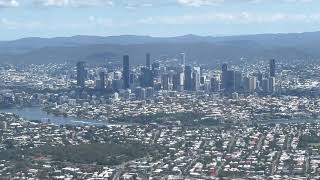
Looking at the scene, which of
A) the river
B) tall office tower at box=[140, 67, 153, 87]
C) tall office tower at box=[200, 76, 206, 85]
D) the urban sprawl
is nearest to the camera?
the urban sprawl

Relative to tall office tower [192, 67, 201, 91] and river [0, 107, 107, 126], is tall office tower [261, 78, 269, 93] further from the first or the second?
river [0, 107, 107, 126]

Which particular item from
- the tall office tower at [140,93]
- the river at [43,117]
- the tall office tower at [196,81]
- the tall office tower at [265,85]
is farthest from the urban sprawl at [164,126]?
the river at [43,117]

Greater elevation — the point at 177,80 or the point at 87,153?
the point at 87,153

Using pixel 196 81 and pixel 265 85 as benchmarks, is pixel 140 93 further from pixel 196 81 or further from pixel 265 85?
pixel 265 85

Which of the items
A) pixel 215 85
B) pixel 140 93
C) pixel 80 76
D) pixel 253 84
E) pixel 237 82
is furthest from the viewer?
pixel 80 76

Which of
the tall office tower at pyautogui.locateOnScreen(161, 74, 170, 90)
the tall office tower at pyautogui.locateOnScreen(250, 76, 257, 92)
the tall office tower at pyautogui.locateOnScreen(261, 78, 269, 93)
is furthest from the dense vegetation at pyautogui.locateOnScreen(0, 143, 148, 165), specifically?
the tall office tower at pyautogui.locateOnScreen(161, 74, 170, 90)

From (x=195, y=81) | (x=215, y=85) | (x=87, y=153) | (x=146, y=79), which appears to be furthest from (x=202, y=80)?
(x=87, y=153)

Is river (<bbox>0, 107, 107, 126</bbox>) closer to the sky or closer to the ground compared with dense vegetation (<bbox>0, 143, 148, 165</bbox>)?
closer to the ground

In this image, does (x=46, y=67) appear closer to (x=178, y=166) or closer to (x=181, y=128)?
(x=181, y=128)

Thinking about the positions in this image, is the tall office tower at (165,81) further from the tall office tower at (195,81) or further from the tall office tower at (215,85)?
the tall office tower at (215,85)

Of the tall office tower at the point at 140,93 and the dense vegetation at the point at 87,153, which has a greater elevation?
the dense vegetation at the point at 87,153
